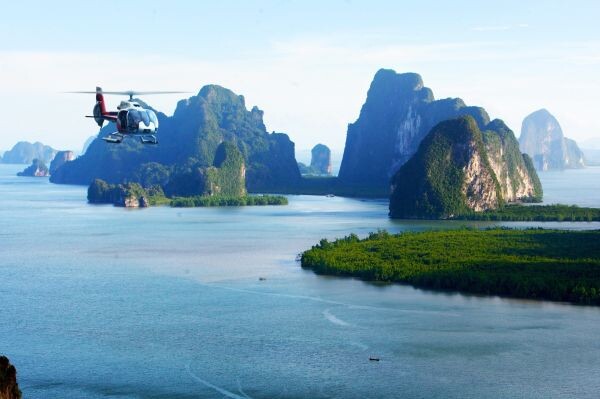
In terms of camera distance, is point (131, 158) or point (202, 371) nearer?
point (202, 371)

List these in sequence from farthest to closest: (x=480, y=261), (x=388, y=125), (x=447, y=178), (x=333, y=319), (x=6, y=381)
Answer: (x=388, y=125) < (x=447, y=178) < (x=480, y=261) < (x=333, y=319) < (x=6, y=381)

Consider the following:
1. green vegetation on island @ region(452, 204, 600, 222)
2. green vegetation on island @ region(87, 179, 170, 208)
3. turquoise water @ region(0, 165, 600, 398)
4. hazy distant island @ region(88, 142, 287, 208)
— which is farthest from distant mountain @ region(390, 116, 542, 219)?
green vegetation on island @ region(87, 179, 170, 208)

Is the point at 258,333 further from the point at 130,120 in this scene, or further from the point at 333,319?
the point at 130,120

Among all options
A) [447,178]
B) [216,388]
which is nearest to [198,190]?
[447,178]

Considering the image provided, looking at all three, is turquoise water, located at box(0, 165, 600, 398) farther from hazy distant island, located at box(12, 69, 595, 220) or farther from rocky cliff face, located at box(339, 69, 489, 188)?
rocky cliff face, located at box(339, 69, 489, 188)

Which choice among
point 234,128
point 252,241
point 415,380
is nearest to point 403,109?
point 234,128

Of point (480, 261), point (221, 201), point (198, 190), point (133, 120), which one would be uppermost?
point (133, 120)

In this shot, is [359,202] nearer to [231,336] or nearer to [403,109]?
[403,109]

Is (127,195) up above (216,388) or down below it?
above
